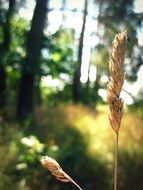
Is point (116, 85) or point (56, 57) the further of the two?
point (56, 57)

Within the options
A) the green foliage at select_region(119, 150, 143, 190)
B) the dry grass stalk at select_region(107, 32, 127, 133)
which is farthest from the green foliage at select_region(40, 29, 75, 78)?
the dry grass stalk at select_region(107, 32, 127, 133)

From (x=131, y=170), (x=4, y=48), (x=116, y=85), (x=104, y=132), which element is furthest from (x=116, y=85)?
(x=4, y=48)

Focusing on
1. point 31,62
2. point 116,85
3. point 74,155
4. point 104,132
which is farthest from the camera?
point 31,62

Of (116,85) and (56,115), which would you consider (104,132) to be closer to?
(56,115)

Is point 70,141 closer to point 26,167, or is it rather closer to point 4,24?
point 26,167

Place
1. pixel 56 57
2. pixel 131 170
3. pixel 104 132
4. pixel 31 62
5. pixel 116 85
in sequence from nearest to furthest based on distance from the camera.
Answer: pixel 116 85 → pixel 131 170 → pixel 104 132 → pixel 31 62 → pixel 56 57

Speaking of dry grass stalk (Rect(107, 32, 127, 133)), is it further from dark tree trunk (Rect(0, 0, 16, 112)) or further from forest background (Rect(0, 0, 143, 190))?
dark tree trunk (Rect(0, 0, 16, 112))

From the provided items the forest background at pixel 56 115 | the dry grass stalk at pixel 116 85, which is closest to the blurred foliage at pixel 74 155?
the forest background at pixel 56 115

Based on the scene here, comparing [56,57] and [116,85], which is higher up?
[56,57]

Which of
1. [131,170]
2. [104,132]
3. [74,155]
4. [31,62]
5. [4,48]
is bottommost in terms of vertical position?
[131,170]
